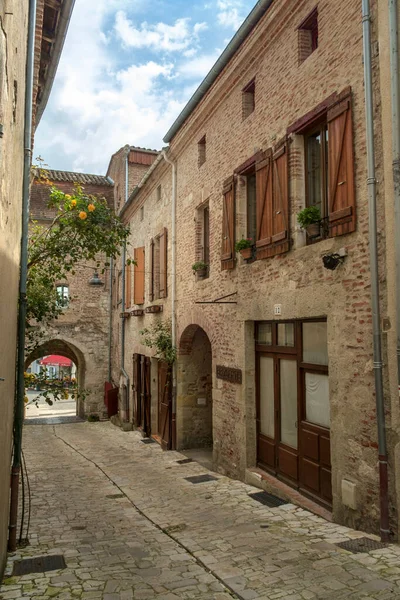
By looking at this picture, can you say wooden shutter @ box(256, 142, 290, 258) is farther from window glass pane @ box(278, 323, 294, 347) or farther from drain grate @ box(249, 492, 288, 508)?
drain grate @ box(249, 492, 288, 508)

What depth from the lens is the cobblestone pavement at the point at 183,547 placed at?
162 inches

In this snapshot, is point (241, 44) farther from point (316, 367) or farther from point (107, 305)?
point (107, 305)

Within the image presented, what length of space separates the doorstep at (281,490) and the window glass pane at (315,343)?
5.80 ft

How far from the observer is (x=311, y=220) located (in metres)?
5.97

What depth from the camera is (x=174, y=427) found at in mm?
11266

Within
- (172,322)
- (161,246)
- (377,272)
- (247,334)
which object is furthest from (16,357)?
(161,246)

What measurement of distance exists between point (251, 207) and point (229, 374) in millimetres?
2869

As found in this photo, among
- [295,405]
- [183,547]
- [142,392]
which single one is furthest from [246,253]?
[142,392]

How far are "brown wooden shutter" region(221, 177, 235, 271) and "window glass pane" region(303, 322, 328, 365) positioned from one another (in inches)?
90.6

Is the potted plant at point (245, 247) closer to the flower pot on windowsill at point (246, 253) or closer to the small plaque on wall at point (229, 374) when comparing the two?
the flower pot on windowsill at point (246, 253)

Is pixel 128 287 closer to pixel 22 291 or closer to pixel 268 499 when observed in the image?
pixel 22 291

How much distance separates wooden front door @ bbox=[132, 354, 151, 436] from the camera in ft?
45.5

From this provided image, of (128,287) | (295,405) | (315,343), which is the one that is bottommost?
(295,405)

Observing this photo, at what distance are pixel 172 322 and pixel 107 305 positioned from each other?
881cm
